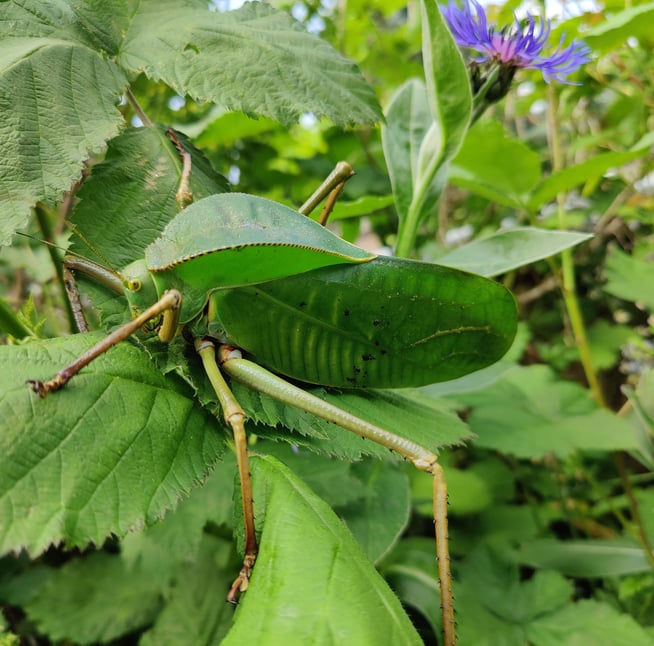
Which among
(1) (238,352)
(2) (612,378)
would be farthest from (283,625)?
(2) (612,378)

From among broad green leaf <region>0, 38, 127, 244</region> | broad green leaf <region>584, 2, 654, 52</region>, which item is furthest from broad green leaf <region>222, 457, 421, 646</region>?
broad green leaf <region>584, 2, 654, 52</region>

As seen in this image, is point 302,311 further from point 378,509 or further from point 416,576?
point 416,576

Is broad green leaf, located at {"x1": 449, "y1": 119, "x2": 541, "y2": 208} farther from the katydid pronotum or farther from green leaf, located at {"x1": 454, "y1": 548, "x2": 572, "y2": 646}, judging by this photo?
green leaf, located at {"x1": 454, "y1": 548, "x2": 572, "y2": 646}

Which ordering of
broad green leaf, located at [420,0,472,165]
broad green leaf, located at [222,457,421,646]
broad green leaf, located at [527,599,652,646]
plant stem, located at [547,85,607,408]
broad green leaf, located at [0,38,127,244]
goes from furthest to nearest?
plant stem, located at [547,85,607,408]
broad green leaf, located at [527,599,652,646]
broad green leaf, located at [420,0,472,165]
broad green leaf, located at [0,38,127,244]
broad green leaf, located at [222,457,421,646]

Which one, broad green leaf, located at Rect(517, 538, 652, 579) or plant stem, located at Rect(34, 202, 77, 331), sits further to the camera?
broad green leaf, located at Rect(517, 538, 652, 579)

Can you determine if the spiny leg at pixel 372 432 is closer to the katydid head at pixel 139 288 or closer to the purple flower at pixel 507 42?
the katydid head at pixel 139 288

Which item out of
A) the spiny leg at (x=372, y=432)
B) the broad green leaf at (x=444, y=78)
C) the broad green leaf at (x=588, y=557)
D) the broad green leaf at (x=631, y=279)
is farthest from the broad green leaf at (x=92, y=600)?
the broad green leaf at (x=631, y=279)

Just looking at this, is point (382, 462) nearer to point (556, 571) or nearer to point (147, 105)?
point (556, 571)

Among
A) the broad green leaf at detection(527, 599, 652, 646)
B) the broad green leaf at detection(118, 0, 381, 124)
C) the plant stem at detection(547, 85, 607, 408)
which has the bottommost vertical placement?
the broad green leaf at detection(527, 599, 652, 646)

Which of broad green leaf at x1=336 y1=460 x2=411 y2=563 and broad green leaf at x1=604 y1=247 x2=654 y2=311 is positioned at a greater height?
broad green leaf at x1=604 y1=247 x2=654 y2=311
